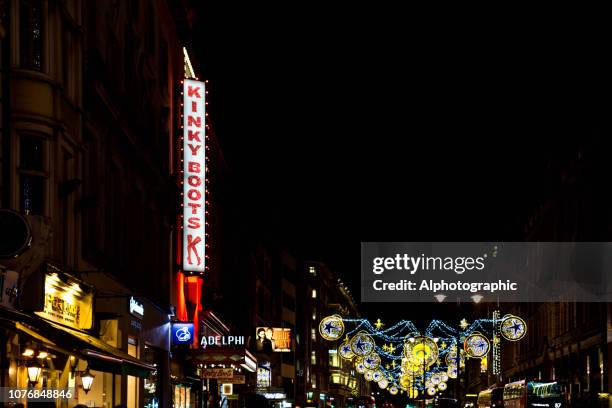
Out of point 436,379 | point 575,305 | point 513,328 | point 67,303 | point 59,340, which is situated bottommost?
point 436,379

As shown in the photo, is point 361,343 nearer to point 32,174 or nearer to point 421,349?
point 421,349

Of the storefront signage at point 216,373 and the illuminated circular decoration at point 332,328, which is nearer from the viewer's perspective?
the storefront signage at point 216,373

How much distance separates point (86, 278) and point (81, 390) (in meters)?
2.83

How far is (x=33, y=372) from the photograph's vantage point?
20125 millimetres

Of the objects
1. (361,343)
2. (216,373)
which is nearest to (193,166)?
(216,373)

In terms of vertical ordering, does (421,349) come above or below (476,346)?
below

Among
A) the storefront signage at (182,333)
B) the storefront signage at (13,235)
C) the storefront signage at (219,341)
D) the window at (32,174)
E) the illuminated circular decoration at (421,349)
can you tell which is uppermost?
the window at (32,174)

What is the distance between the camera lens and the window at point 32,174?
2155 cm

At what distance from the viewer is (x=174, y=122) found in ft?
136

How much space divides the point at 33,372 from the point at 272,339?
56.1m

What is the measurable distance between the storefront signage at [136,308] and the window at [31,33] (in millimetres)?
9264

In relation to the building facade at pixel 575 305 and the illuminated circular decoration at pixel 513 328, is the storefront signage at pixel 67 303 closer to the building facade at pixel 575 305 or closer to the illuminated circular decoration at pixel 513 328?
the illuminated circular decoration at pixel 513 328

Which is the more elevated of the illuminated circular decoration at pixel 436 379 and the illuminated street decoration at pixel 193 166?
the illuminated street decoration at pixel 193 166

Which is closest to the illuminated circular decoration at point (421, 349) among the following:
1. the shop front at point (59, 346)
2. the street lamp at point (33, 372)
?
the shop front at point (59, 346)
